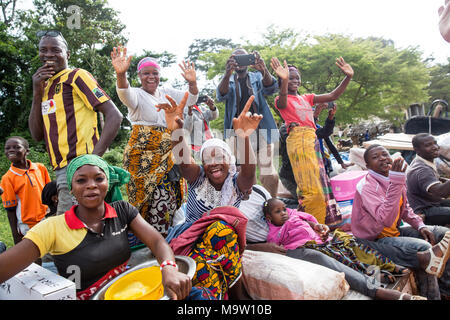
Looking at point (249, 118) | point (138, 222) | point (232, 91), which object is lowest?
point (138, 222)

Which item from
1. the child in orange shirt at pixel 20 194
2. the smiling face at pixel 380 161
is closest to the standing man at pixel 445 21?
the smiling face at pixel 380 161

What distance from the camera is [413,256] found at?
8.39ft

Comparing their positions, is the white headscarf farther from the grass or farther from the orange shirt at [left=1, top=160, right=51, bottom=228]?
the grass

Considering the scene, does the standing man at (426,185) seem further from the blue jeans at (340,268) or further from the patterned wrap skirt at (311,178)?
the blue jeans at (340,268)

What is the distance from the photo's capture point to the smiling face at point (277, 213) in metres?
2.80

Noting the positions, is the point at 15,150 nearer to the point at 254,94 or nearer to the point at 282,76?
the point at 254,94

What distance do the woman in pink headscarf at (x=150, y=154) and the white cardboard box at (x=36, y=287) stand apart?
140cm

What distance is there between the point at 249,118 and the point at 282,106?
175cm

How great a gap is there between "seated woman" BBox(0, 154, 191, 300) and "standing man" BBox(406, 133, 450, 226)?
286 centimetres

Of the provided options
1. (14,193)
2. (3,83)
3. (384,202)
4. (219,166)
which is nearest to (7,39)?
(3,83)

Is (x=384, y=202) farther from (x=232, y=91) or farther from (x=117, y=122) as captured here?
(x=117, y=122)

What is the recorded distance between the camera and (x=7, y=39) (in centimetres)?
1225

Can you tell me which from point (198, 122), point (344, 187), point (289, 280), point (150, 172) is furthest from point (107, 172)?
point (198, 122)

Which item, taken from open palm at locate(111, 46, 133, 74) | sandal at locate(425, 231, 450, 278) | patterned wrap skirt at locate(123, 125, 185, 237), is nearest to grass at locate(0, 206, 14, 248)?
patterned wrap skirt at locate(123, 125, 185, 237)
